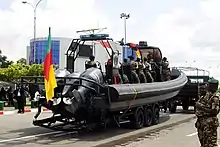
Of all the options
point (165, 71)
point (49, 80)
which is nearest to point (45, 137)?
point (49, 80)

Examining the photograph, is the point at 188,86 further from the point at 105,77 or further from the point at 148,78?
the point at 105,77

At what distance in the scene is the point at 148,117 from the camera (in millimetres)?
16438

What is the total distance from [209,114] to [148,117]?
879 centimetres

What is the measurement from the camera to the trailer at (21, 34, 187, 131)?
12.7 meters

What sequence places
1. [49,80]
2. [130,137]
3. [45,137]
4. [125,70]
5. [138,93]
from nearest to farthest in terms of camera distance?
[49,80] → [45,137] → [130,137] → [138,93] → [125,70]

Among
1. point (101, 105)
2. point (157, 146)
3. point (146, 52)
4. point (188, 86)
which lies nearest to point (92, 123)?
point (101, 105)

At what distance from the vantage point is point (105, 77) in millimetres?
14117

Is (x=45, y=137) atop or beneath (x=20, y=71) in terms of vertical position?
beneath

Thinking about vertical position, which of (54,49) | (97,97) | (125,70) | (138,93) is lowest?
(97,97)

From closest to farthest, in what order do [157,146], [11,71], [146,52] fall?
1. [157,146]
2. [146,52]
3. [11,71]

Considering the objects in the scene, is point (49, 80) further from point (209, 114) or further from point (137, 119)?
point (209, 114)

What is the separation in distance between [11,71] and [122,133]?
4639 cm

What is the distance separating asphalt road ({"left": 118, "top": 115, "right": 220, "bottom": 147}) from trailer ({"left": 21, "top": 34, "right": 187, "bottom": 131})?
1.19 m

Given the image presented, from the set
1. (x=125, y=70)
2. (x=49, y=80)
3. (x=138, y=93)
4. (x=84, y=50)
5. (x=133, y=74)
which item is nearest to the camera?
(x=49, y=80)
